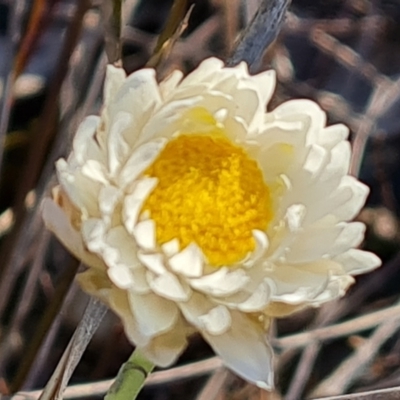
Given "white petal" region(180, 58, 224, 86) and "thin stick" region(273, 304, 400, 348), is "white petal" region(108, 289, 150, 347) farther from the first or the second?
"thin stick" region(273, 304, 400, 348)

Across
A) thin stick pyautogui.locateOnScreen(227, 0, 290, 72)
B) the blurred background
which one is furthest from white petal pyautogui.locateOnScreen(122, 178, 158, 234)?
the blurred background

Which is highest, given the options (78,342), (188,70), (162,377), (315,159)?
(315,159)

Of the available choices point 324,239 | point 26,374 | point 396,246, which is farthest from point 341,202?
point 396,246

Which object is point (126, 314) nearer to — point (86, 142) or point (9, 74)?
point (86, 142)

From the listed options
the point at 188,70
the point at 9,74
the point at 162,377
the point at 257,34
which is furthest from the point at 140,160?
the point at 188,70

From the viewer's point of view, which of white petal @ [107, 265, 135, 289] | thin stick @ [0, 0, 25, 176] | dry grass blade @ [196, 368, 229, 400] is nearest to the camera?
white petal @ [107, 265, 135, 289]

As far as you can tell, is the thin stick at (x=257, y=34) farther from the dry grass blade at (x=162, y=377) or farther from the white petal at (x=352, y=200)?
the dry grass blade at (x=162, y=377)

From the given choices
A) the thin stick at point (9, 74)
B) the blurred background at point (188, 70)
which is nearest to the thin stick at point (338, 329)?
the blurred background at point (188, 70)
